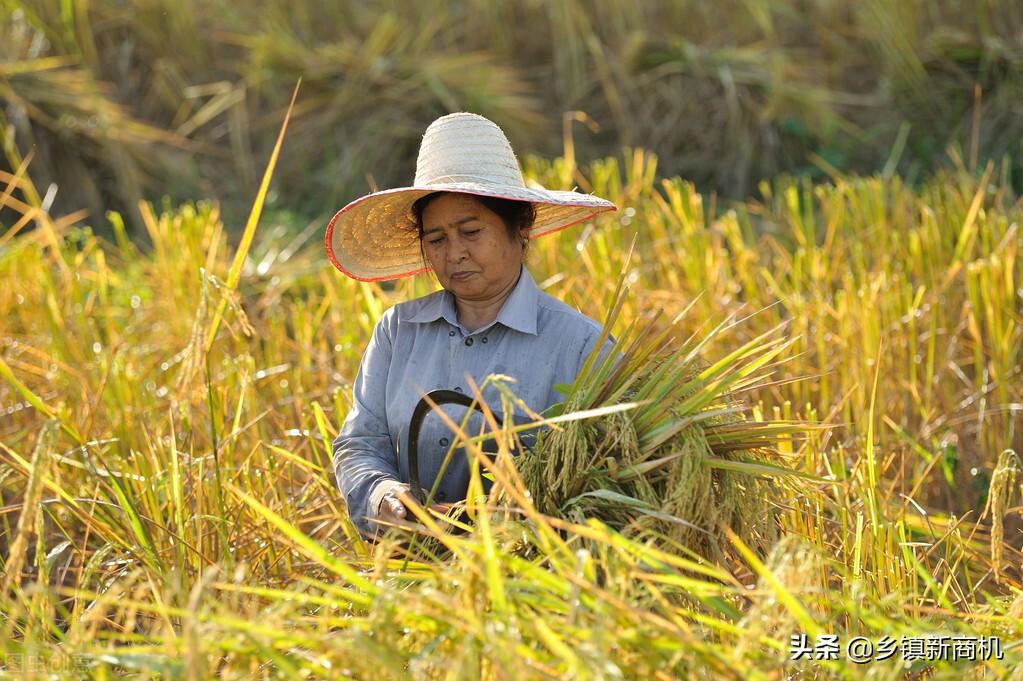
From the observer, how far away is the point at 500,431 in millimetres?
1451

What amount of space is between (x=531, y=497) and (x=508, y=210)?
23.7 inches

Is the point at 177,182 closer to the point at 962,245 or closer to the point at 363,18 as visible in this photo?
the point at 363,18

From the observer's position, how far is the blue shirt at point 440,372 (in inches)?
76.4

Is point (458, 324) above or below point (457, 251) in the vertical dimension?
below

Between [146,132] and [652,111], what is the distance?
8.51 ft

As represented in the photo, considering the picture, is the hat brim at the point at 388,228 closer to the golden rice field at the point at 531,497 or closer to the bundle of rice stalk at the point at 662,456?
the golden rice field at the point at 531,497

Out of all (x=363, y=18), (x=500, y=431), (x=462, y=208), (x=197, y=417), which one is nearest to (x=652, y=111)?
(x=363, y=18)

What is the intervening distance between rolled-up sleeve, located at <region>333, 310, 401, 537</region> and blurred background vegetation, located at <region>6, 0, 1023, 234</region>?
12.0 ft

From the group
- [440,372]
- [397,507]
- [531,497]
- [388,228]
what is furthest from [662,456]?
[388,228]

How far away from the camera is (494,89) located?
6.13m

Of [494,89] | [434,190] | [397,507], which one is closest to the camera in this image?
[397,507]

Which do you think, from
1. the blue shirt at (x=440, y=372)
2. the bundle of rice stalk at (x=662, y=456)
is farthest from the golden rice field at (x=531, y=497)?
the blue shirt at (x=440, y=372)

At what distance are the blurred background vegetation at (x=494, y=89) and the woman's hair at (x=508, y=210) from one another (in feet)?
11.9

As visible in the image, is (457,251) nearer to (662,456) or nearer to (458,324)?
(458,324)
